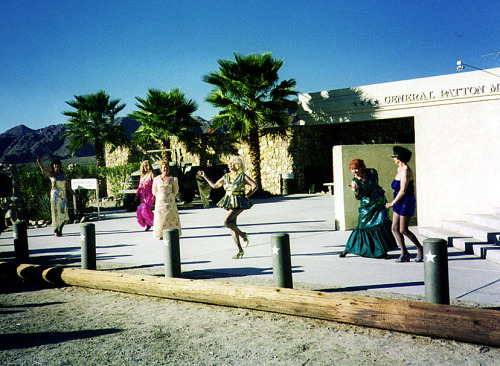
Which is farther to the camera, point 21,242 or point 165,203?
point 165,203

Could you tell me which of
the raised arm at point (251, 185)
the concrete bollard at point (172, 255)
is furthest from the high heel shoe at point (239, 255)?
the concrete bollard at point (172, 255)

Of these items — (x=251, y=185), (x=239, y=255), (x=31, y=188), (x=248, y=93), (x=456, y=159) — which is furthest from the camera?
(x=248, y=93)

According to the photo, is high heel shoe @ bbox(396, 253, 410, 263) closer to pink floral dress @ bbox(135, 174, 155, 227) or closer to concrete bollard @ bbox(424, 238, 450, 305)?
concrete bollard @ bbox(424, 238, 450, 305)

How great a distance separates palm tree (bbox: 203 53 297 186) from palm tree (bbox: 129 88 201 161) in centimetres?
294

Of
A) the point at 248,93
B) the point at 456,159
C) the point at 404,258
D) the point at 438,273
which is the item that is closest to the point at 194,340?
the point at 438,273

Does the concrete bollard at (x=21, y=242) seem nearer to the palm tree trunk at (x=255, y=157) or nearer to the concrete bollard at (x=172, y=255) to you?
the concrete bollard at (x=172, y=255)

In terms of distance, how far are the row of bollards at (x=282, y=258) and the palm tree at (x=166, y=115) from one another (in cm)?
1670

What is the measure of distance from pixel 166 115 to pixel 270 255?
17150mm

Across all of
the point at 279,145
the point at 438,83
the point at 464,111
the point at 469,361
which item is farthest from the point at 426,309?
the point at 279,145

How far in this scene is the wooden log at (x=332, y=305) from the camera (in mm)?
3631

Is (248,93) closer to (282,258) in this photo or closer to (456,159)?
(456,159)

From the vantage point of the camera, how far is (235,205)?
7.27 meters

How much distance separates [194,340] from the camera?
414cm

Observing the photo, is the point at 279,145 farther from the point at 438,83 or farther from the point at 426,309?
the point at 426,309
